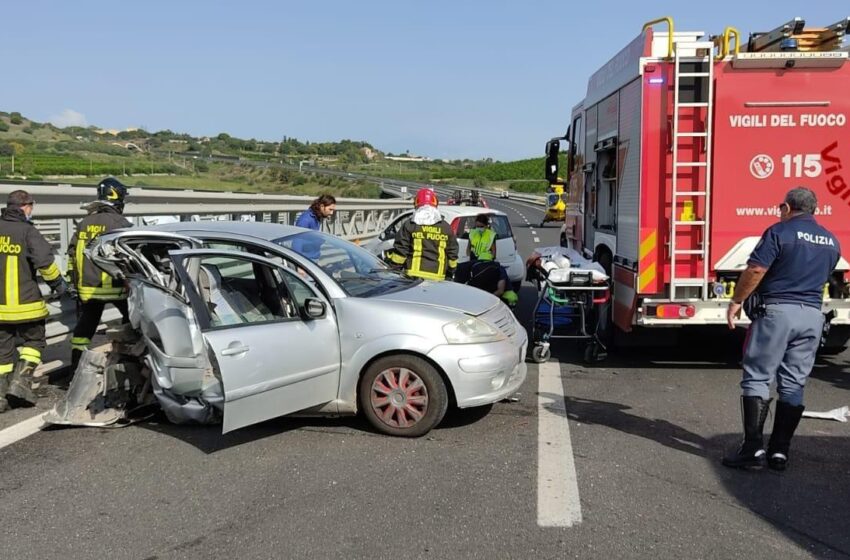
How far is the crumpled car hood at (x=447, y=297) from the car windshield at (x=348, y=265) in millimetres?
131

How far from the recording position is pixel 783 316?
15.9 ft

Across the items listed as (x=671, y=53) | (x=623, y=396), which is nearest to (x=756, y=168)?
(x=671, y=53)

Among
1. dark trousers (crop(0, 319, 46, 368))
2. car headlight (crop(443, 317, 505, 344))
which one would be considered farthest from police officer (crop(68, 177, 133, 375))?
car headlight (crop(443, 317, 505, 344))

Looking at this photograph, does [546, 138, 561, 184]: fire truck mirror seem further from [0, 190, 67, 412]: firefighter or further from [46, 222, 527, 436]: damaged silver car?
[0, 190, 67, 412]: firefighter

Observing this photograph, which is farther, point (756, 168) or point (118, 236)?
point (756, 168)

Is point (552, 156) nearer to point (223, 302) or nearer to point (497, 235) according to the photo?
point (497, 235)

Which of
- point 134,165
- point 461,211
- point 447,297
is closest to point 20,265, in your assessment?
point 447,297

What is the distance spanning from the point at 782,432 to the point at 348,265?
343 cm

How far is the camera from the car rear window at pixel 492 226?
12523mm

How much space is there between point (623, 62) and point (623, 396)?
338cm

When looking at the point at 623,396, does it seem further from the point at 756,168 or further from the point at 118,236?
the point at 118,236

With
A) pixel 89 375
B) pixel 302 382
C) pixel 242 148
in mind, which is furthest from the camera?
pixel 242 148

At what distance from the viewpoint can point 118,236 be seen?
18.8 feet

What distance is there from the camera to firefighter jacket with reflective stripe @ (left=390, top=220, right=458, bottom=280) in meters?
8.00
